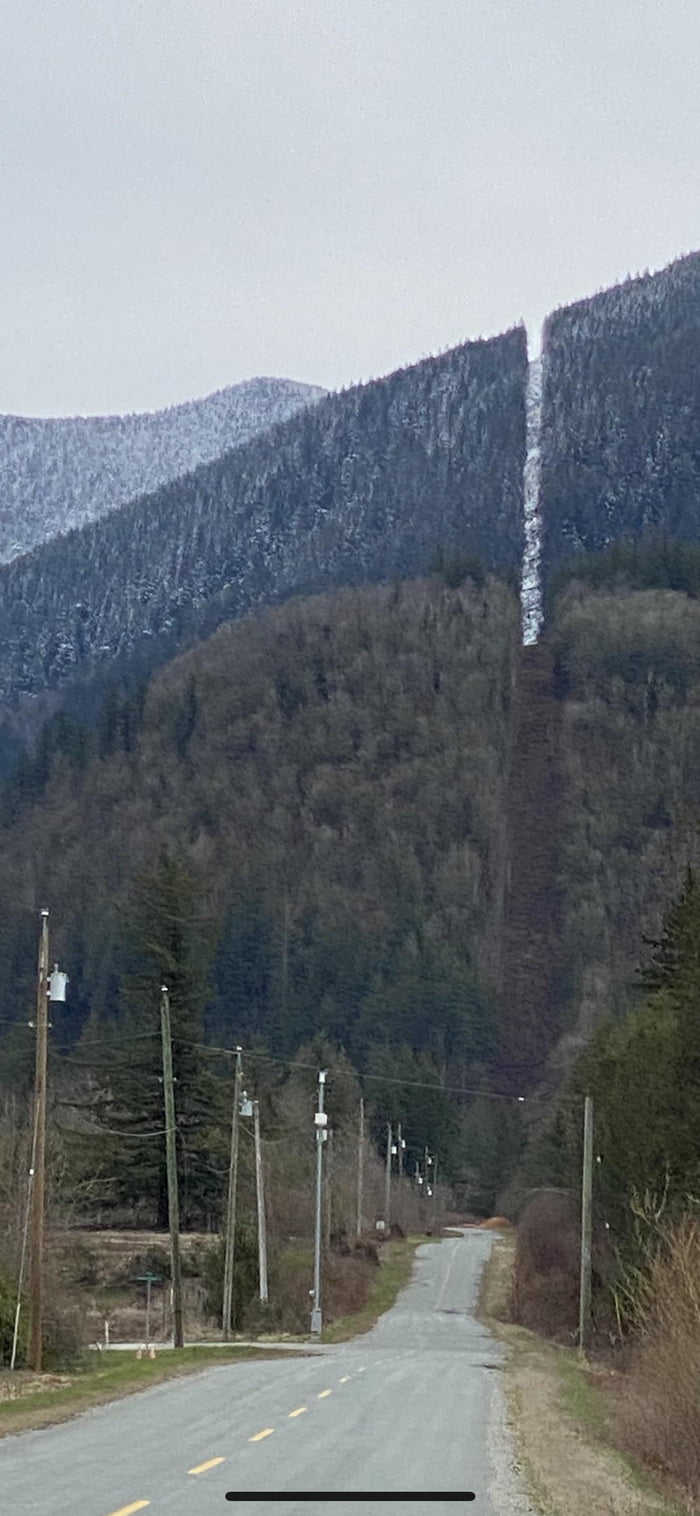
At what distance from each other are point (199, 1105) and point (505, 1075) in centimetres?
8866

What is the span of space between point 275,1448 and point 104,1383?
10792 millimetres

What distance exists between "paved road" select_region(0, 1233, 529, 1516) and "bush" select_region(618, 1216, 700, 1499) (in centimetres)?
192

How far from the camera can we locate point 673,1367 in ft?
70.8

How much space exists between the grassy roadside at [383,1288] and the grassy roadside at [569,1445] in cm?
1019

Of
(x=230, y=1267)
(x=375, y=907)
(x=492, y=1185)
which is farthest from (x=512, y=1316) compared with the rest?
(x=375, y=907)

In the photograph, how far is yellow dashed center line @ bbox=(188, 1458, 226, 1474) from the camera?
17828 millimetres

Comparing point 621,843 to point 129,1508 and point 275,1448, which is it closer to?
point 275,1448

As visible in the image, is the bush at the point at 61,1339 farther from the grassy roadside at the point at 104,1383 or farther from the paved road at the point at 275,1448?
the paved road at the point at 275,1448

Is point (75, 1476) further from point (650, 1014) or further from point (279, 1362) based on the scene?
point (650, 1014)

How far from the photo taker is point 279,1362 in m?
43.6

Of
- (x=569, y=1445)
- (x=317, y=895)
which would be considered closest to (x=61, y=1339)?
(x=569, y=1445)

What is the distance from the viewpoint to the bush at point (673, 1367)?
69.7 ft

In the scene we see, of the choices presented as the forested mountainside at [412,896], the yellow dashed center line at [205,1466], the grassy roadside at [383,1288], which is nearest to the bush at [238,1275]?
the grassy roadside at [383,1288]

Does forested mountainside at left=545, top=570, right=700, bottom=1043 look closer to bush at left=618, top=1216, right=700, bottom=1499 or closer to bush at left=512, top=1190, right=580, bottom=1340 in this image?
bush at left=512, top=1190, right=580, bottom=1340
